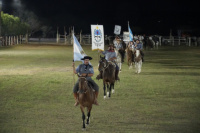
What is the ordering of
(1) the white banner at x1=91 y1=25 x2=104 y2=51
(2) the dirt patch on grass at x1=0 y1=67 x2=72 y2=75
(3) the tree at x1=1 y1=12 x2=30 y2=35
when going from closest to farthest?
(1) the white banner at x1=91 y1=25 x2=104 y2=51, (2) the dirt patch on grass at x1=0 y1=67 x2=72 y2=75, (3) the tree at x1=1 y1=12 x2=30 y2=35

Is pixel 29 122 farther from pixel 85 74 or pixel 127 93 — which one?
pixel 127 93

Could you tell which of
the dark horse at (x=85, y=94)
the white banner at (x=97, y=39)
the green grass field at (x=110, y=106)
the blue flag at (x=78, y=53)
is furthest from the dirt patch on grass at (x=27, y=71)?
the dark horse at (x=85, y=94)

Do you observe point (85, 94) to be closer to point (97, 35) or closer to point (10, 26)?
point (97, 35)

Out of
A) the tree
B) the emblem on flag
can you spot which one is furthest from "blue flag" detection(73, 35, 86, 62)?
the tree

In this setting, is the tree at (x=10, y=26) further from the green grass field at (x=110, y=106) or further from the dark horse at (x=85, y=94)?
the dark horse at (x=85, y=94)

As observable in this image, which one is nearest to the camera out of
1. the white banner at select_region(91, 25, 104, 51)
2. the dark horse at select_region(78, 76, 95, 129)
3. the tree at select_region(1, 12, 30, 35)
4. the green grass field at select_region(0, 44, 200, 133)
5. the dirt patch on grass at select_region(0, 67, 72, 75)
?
the dark horse at select_region(78, 76, 95, 129)

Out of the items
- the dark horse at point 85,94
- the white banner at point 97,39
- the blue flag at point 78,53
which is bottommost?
the dark horse at point 85,94

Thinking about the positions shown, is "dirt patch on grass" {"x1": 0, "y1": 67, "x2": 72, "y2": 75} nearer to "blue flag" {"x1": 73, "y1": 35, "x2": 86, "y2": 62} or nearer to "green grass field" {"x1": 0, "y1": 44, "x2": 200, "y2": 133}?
"green grass field" {"x1": 0, "y1": 44, "x2": 200, "y2": 133}

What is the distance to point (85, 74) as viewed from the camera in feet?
43.1

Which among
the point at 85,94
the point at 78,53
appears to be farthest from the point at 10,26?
the point at 85,94

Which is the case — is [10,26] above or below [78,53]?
above

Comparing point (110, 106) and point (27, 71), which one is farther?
point (27, 71)

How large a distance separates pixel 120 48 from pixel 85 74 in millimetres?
18079

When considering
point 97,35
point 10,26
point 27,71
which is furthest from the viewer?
point 10,26
